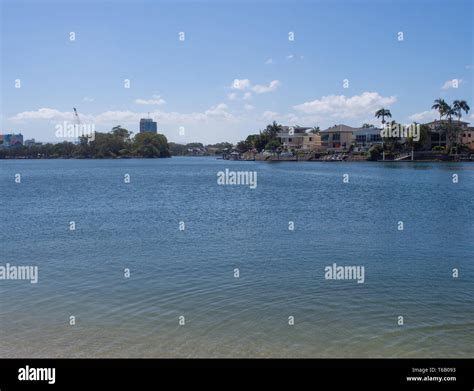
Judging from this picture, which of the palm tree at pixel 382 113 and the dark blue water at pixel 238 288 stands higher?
the palm tree at pixel 382 113

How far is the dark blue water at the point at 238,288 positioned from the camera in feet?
39.4

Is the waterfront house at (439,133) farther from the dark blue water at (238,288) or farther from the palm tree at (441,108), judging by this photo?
the dark blue water at (238,288)

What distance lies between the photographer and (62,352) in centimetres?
1152

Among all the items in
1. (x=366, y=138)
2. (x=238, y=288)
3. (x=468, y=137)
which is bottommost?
(x=238, y=288)

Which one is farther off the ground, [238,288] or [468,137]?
[468,137]

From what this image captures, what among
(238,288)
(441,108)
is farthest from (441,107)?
(238,288)

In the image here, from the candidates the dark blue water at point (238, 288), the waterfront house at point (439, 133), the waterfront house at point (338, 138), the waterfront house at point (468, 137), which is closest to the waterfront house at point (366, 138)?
the waterfront house at point (338, 138)

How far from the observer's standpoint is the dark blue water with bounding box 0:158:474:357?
12.0 meters

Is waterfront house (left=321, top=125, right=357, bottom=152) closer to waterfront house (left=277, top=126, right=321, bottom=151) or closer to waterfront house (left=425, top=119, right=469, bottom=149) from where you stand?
waterfront house (left=277, top=126, right=321, bottom=151)

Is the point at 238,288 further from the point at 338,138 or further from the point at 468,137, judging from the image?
the point at 338,138

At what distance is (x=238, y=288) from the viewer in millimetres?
16391

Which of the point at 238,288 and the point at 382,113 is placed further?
the point at 382,113

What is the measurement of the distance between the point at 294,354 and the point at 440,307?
5.54m
